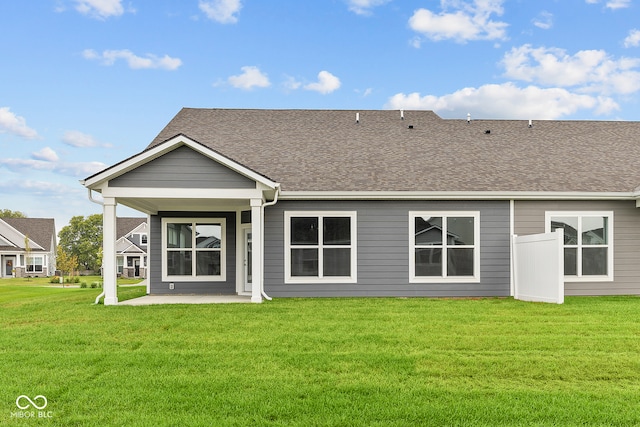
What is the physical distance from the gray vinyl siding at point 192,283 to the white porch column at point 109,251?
279 centimetres

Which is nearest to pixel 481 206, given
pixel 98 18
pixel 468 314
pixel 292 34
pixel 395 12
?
pixel 468 314

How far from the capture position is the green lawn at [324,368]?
15.3 ft

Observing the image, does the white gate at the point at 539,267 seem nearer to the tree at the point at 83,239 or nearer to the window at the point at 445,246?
the window at the point at 445,246

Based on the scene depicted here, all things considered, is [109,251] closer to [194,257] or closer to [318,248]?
[194,257]

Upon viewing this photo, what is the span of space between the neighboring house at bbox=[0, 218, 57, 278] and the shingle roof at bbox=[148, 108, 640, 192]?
37853 mm

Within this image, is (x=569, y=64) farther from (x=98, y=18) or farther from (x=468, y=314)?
(x=98, y=18)

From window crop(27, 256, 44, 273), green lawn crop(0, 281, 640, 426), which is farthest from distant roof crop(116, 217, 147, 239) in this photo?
green lawn crop(0, 281, 640, 426)

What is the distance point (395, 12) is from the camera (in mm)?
18578

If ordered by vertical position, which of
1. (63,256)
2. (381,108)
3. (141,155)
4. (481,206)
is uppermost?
(381,108)

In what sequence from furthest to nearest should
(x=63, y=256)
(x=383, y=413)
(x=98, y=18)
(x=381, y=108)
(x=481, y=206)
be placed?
1. (x=63, y=256)
2. (x=381, y=108)
3. (x=98, y=18)
4. (x=481, y=206)
5. (x=383, y=413)

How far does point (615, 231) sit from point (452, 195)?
181 inches

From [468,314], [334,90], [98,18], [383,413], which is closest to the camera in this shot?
[383,413]

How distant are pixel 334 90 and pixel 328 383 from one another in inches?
762

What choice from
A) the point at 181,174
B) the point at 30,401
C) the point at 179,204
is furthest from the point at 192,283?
the point at 30,401
